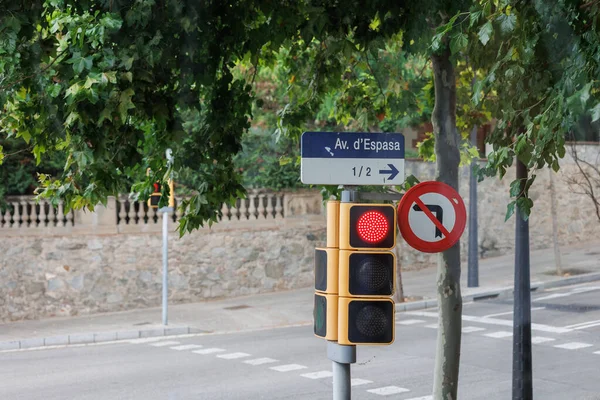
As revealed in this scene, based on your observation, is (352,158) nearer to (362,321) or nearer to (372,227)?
(372,227)

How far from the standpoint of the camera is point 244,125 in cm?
816

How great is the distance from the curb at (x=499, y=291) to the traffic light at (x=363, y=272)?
12676mm

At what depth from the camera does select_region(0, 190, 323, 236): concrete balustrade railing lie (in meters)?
17.6

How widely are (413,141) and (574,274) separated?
7.40 m

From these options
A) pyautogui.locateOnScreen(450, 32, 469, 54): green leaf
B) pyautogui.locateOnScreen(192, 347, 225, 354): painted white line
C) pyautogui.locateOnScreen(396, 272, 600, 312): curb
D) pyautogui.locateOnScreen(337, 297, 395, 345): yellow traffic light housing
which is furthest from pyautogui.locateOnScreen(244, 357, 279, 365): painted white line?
pyautogui.locateOnScreen(450, 32, 469, 54): green leaf

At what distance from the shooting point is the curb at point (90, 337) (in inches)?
593

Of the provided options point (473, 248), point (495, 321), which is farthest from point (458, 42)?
point (473, 248)

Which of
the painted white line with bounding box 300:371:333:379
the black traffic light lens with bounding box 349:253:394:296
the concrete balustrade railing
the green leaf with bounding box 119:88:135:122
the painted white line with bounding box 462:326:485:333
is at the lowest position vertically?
the painted white line with bounding box 300:371:333:379

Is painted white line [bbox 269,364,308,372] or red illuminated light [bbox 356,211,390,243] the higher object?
red illuminated light [bbox 356,211,390,243]

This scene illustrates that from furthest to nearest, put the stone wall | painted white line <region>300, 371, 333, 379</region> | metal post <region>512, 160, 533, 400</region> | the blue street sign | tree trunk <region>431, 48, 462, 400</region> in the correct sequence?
the stone wall
painted white line <region>300, 371, 333, 379</region>
metal post <region>512, 160, 533, 400</region>
tree trunk <region>431, 48, 462, 400</region>
the blue street sign

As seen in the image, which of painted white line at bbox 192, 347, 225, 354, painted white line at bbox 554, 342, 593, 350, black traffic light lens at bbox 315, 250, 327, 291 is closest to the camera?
black traffic light lens at bbox 315, 250, 327, 291

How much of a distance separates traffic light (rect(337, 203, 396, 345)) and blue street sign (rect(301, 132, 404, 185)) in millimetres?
297

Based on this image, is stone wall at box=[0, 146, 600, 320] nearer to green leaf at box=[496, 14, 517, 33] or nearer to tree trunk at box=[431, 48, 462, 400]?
tree trunk at box=[431, 48, 462, 400]

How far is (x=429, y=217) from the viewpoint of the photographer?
5871mm
